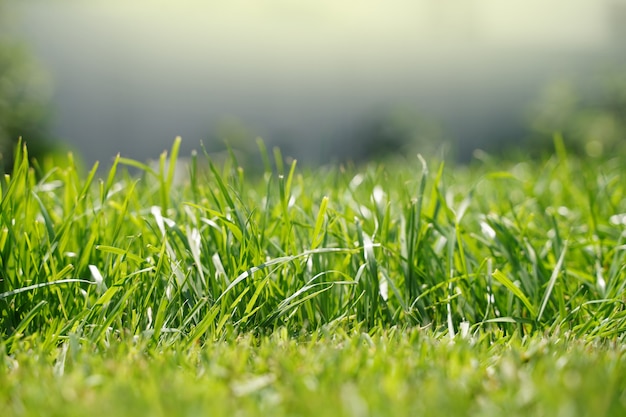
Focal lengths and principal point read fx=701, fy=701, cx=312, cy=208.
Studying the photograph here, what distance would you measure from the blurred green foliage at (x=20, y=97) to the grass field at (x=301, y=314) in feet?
26.6

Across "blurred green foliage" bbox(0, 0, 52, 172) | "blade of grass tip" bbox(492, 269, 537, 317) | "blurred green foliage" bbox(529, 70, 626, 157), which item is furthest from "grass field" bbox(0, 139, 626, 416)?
"blurred green foliage" bbox(529, 70, 626, 157)

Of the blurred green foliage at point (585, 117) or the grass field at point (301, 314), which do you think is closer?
the grass field at point (301, 314)

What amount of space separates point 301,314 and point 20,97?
374 inches

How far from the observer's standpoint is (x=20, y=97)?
9953 millimetres

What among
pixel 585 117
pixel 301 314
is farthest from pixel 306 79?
pixel 301 314

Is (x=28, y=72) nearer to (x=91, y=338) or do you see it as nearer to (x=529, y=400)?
(x=91, y=338)

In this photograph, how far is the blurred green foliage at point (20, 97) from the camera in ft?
31.8

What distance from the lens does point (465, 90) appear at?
27016 mm

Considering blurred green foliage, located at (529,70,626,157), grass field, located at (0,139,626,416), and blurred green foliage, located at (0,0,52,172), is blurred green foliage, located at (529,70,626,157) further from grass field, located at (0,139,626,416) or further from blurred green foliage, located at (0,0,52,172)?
grass field, located at (0,139,626,416)

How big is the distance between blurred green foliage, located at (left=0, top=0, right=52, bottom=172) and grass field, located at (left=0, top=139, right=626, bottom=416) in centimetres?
811

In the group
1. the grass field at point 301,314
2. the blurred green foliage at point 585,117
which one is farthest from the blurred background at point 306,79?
the grass field at point 301,314

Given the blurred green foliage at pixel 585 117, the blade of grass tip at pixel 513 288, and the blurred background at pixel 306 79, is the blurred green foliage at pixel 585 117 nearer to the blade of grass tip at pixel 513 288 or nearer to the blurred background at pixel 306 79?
the blurred background at pixel 306 79

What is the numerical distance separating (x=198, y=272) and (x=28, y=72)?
9491 mm

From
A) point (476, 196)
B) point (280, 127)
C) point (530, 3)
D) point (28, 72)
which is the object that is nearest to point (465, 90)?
point (530, 3)
